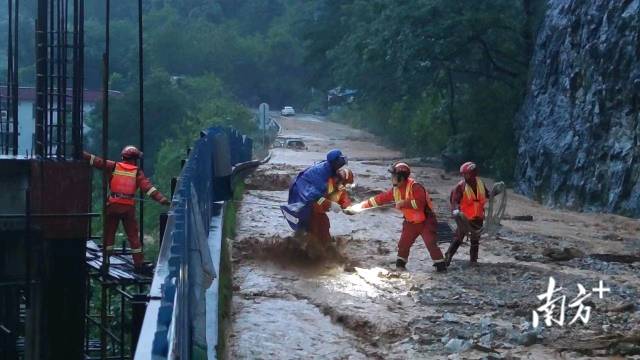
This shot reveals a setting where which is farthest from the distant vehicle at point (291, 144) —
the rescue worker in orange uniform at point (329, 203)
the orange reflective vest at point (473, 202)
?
the orange reflective vest at point (473, 202)

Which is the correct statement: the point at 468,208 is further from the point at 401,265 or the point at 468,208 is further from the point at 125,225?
the point at 125,225

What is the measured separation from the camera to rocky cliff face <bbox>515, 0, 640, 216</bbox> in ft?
71.9

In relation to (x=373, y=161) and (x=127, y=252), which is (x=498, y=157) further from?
(x=127, y=252)

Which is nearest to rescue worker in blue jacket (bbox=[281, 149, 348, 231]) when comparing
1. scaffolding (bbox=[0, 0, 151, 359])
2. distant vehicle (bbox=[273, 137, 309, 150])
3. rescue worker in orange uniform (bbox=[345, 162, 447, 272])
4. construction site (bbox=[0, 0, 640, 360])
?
construction site (bbox=[0, 0, 640, 360])

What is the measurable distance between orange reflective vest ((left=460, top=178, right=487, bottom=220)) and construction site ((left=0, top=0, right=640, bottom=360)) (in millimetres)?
38

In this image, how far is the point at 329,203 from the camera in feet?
41.8

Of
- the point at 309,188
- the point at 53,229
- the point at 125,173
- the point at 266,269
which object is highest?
the point at 125,173

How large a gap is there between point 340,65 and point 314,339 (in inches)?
1504

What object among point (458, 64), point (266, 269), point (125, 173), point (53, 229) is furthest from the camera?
point (458, 64)

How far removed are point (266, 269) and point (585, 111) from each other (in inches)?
556

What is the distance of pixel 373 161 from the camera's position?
40.6 meters

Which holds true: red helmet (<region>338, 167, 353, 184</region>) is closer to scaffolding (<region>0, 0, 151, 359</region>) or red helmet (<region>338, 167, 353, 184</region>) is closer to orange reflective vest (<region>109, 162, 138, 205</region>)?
orange reflective vest (<region>109, 162, 138, 205</region>)

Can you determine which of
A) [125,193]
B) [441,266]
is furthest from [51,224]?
[441,266]

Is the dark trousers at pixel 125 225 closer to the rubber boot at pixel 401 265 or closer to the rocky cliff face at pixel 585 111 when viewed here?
the rubber boot at pixel 401 265
